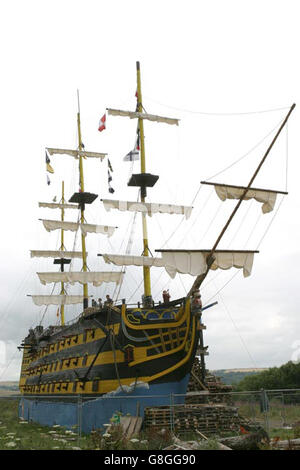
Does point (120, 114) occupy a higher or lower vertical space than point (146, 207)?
higher

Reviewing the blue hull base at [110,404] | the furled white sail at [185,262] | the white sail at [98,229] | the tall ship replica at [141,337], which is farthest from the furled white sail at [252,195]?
the white sail at [98,229]

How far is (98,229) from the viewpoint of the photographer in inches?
1299

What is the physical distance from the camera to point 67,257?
4150 centimetres

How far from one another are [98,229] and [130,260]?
1030cm

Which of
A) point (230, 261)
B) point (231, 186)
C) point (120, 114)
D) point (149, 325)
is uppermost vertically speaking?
point (120, 114)

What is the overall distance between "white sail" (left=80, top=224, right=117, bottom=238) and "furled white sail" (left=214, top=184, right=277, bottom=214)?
1547cm

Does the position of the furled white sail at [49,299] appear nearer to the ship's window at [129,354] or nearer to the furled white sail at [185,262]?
the ship's window at [129,354]

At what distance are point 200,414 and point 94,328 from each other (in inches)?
266

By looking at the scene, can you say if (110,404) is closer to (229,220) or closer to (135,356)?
(135,356)

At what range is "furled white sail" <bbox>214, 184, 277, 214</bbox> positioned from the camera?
1881cm

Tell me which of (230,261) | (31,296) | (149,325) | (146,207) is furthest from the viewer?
(31,296)

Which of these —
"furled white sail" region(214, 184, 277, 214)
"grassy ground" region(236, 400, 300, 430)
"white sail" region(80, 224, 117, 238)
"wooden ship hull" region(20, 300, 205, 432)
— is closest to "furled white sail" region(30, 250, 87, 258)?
"white sail" region(80, 224, 117, 238)
